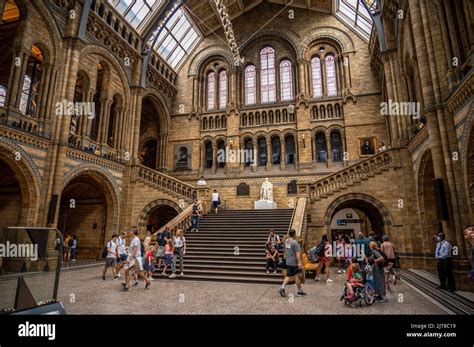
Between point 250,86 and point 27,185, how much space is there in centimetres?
1756

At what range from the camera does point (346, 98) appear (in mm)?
20516

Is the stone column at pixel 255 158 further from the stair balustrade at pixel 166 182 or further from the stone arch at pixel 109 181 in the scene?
the stone arch at pixel 109 181

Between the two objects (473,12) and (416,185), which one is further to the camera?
(416,185)

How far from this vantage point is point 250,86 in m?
23.6

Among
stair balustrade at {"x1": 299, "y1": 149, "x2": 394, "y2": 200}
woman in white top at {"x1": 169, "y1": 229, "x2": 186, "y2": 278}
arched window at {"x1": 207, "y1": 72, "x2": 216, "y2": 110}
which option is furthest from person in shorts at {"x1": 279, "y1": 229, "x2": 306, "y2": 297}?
arched window at {"x1": 207, "y1": 72, "x2": 216, "y2": 110}

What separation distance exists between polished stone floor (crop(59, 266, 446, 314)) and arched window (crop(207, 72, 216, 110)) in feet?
60.5

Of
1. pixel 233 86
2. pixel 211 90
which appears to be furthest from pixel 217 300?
pixel 211 90

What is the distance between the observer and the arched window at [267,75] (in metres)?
23.0

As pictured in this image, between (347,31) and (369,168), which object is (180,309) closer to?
(369,168)

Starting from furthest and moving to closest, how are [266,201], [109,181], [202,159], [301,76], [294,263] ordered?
[202,159], [301,76], [266,201], [109,181], [294,263]

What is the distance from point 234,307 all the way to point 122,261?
18.5ft

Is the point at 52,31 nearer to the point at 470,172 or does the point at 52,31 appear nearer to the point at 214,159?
the point at 214,159
